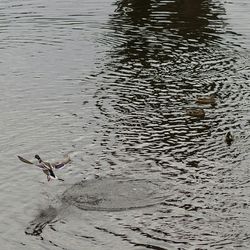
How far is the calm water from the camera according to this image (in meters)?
17.5

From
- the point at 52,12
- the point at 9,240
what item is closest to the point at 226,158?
the point at 9,240

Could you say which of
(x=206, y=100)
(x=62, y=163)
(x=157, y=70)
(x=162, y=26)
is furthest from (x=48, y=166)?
(x=162, y=26)

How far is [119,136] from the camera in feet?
76.6

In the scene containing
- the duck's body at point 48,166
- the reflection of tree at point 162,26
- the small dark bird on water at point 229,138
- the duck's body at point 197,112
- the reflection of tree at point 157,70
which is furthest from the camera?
the reflection of tree at point 162,26

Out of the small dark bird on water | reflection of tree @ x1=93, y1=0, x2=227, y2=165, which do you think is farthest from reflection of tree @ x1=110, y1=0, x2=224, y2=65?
the small dark bird on water

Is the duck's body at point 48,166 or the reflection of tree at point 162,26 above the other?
the duck's body at point 48,166

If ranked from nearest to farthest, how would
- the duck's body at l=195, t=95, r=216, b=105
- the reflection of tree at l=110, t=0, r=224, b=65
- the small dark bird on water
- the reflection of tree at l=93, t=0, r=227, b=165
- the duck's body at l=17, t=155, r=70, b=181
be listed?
the duck's body at l=17, t=155, r=70, b=181, the small dark bird on water, the reflection of tree at l=93, t=0, r=227, b=165, the duck's body at l=195, t=95, r=216, b=105, the reflection of tree at l=110, t=0, r=224, b=65

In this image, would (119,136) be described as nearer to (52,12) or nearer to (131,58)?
(131,58)

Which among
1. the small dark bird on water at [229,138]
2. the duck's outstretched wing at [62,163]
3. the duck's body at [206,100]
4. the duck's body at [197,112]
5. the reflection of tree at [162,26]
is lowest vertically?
the reflection of tree at [162,26]

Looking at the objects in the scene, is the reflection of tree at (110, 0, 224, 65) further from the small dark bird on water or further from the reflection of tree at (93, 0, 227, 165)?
the small dark bird on water

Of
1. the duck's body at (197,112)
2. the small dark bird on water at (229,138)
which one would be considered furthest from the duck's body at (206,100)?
the small dark bird on water at (229,138)

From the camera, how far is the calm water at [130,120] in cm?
1753

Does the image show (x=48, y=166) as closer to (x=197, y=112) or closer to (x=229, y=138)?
(x=229, y=138)

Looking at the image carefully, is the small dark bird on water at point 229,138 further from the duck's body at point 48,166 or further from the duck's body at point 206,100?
the duck's body at point 48,166
